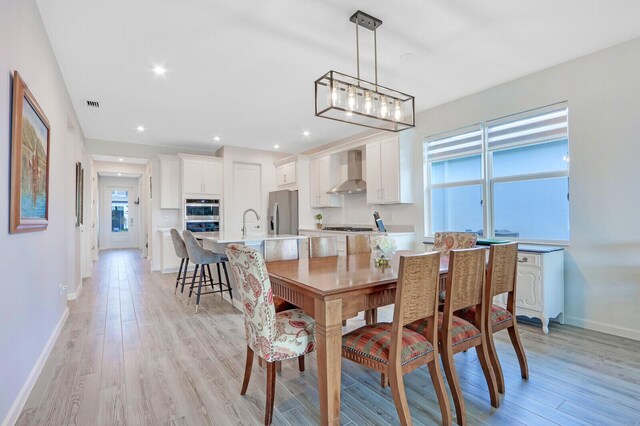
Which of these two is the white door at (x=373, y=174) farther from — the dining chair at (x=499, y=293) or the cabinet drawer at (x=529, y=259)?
the dining chair at (x=499, y=293)

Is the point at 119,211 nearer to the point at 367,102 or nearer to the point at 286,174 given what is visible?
the point at 286,174

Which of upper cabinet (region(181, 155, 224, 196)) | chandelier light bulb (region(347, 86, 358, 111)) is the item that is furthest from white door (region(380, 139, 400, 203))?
upper cabinet (region(181, 155, 224, 196))

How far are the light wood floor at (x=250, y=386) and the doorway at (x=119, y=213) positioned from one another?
8917 mm

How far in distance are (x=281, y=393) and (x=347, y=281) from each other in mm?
929

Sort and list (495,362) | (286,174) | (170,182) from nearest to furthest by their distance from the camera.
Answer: (495,362)
(170,182)
(286,174)

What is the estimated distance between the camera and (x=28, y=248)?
7.03ft

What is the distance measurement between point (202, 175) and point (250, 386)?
5174mm

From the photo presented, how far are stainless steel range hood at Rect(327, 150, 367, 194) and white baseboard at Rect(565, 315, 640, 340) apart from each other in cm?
326

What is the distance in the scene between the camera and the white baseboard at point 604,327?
9.52 ft

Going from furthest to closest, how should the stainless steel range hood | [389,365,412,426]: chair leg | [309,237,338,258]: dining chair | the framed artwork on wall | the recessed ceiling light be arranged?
the stainless steel range hood, the recessed ceiling light, [309,237,338,258]: dining chair, the framed artwork on wall, [389,365,412,426]: chair leg

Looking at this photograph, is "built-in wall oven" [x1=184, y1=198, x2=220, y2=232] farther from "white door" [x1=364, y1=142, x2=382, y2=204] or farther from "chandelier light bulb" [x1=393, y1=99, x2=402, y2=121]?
"chandelier light bulb" [x1=393, y1=99, x2=402, y2=121]

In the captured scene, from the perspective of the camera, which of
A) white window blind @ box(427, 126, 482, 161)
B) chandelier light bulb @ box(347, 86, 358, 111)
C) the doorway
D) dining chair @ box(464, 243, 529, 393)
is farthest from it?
the doorway

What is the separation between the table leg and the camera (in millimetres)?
1588

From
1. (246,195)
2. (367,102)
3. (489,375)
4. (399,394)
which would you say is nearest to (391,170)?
(367,102)
